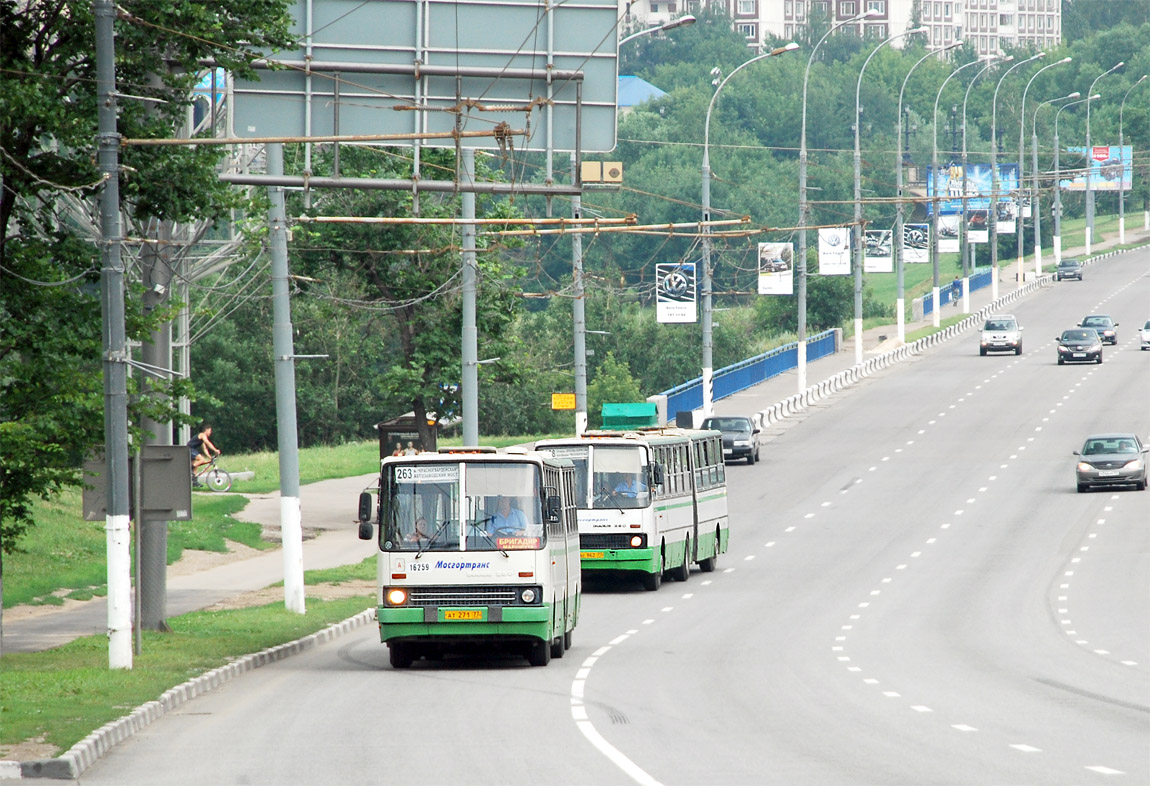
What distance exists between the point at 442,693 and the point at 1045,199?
14866 centimetres

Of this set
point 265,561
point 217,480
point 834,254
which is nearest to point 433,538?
point 265,561

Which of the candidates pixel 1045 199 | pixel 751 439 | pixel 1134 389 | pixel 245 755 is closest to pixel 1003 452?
pixel 751 439

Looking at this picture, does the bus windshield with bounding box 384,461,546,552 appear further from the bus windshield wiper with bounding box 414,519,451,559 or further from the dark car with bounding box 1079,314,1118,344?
the dark car with bounding box 1079,314,1118,344

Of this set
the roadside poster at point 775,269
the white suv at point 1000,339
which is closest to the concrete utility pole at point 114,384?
the roadside poster at point 775,269

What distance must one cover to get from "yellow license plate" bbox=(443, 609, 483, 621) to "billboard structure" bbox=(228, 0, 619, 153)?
642 centimetres

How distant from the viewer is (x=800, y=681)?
18.9 meters

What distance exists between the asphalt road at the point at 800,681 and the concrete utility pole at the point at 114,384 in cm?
142

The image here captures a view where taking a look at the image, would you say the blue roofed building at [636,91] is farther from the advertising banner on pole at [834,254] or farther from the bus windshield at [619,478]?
the bus windshield at [619,478]

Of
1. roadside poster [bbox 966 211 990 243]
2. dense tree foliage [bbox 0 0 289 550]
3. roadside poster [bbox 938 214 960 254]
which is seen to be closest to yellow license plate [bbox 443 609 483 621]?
dense tree foliage [bbox 0 0 289 550]

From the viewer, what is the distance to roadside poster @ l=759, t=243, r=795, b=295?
5912cm

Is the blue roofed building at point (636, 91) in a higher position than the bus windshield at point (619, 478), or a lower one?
higher

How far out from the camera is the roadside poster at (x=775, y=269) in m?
59.1

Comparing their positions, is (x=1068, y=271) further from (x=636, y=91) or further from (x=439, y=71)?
(x=439, y=71)

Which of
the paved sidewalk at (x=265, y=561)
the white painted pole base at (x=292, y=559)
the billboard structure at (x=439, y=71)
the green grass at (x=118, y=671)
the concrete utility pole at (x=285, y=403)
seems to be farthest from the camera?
the concrete utility pole at (x=285, y=403)
